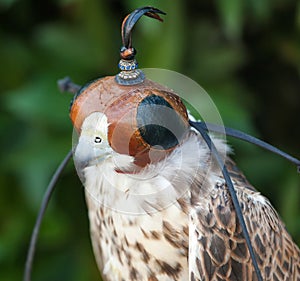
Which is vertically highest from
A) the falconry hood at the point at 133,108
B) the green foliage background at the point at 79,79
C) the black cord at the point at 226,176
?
the falconry hood at the point at 133,108

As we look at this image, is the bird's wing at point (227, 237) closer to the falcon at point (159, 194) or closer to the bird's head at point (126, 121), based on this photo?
the falcon at point (159, 194)

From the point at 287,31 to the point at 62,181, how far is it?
1.16 metres

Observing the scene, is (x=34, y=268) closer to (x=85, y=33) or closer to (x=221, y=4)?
(x=85, y=33)

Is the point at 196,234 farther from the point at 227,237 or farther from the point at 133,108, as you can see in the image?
the point at 133,108

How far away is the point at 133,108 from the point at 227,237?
1.49 feet

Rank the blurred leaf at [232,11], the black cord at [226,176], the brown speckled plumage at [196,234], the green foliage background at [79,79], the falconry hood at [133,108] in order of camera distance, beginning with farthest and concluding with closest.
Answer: the green foliage background at [79,79], the blurred leaf at [232,11], the brown speckled plumage at [196,234], the black cord at [226,176], the falconry hood at [133,108]

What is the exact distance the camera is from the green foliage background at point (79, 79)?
266 centimetres

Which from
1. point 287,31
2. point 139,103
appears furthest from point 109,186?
point 287,31

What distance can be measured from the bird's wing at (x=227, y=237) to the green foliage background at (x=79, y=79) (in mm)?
1052

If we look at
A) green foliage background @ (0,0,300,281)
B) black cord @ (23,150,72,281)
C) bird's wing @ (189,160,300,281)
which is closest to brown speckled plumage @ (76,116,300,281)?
bird's wing @ (189,160,300,281)

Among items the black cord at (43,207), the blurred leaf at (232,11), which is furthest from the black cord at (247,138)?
the blurred leaf at (232,11)

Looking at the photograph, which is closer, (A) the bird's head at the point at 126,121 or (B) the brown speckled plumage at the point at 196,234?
(A) the bird's head at the point at 126,121

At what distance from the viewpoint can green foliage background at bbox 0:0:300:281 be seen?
105 inches

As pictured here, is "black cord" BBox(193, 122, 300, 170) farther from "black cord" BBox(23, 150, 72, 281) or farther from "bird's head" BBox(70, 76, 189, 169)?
"black cord" BBox(23, 150, 72, 281)
